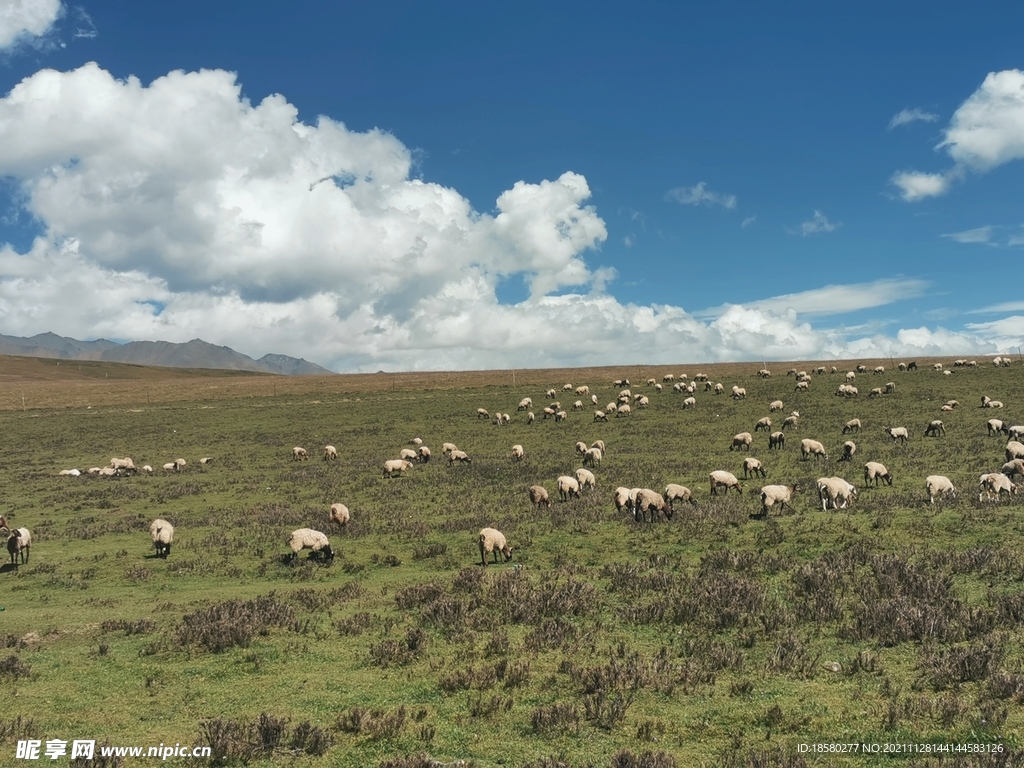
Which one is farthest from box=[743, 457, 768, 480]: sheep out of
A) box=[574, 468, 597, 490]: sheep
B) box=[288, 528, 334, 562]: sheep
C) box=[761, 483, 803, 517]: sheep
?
box=[288, 528, 334, 562]: sheep

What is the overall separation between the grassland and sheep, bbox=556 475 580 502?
117cm

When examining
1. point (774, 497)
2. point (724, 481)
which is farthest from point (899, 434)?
point (774, 497)

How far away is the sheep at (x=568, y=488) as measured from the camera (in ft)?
83.0

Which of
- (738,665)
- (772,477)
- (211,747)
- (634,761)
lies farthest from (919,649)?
(772,477)

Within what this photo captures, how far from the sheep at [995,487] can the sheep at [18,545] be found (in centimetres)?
3085

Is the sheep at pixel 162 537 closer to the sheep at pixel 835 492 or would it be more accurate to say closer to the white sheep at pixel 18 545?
the white sheep at pixel 18 545

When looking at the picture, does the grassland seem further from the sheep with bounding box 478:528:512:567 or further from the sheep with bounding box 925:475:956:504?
the sheep with bounding box 925:475:956:504

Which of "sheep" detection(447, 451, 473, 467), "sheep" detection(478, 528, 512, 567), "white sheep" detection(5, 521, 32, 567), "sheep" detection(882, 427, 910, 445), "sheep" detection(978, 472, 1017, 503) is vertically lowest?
"white sheep" detection(5, 521, 32, 567)

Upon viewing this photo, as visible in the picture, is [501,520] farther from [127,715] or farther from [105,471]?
[105,471]

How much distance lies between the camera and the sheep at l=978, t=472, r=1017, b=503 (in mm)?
20078

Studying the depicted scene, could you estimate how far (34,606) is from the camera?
1510cm

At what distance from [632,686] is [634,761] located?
2.14 meters

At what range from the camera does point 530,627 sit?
481 inches

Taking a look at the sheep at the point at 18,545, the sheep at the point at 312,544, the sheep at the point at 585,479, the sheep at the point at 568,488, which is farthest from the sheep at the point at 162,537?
the sheep at the point at 585,479
